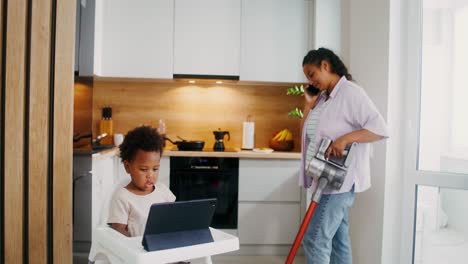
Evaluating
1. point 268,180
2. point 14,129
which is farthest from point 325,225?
point 14,129

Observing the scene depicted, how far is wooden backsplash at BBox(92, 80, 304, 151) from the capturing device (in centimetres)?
389

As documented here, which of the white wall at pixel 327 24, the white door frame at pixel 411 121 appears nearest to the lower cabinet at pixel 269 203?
the white wall at pixel 327 24

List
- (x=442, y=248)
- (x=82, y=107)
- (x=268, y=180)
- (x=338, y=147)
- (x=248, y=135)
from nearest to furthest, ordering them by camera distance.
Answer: (x=82, y=107) < (x=338, y=147) < (x=442, y=248) < (x=268, y=180) < (x=248, y=135)

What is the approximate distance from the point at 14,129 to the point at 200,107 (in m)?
2.73

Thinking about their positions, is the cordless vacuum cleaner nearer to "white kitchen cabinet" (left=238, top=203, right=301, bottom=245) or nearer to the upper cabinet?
"white kitchen cabinet" (left=238, top=203, right=301, bottom=245)

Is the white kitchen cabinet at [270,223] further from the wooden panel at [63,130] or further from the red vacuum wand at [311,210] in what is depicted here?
the wooden panel at [63,130]

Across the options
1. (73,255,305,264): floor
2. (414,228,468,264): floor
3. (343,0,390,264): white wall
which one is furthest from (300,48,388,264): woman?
(73,255,305,264): floor

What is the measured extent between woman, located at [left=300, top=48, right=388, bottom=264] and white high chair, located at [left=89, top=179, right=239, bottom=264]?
0.98 meters

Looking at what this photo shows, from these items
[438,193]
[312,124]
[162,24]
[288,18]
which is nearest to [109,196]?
[312,124]

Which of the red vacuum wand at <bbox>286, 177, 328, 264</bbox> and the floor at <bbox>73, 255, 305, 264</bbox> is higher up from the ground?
the red vacuum wand at <bbox>286, 177, 328, 264</bbox>

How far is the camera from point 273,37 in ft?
11.9

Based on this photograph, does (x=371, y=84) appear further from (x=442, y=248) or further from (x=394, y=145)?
(x=442, y=248)

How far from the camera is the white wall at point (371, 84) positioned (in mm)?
2318

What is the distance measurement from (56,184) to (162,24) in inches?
98.4
